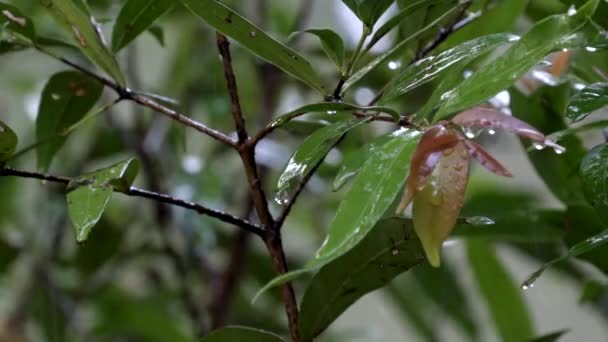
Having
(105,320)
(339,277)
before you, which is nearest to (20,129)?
(105,320)

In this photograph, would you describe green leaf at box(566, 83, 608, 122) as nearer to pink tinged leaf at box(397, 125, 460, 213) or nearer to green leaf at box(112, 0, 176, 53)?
pink tinged leaf at box(397, 125, 460, 213)

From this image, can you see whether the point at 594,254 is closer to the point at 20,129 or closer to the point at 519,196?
the point at 519,196

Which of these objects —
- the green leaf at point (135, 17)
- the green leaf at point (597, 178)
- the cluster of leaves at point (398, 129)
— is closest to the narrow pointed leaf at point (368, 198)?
the cluster of leaves at point (398, 129)

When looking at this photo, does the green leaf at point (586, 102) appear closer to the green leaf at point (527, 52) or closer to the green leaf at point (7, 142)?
the green leaf at point (527, 52)

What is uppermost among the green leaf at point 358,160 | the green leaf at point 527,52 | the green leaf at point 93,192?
the green leaf at point 93,192

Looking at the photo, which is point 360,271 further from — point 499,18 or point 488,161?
point 499,18

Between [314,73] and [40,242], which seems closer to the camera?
[314,73]

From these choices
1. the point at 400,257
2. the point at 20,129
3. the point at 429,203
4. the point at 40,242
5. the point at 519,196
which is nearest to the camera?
the point at 429,203

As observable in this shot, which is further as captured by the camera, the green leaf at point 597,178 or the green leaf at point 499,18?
the green leaf at point 499,18
